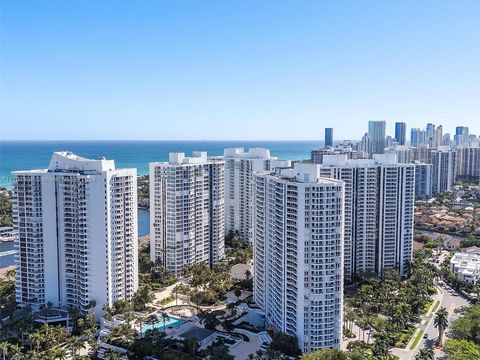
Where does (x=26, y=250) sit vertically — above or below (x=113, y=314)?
above

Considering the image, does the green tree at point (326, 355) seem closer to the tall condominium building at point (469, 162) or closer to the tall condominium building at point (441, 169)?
the tall condominium building at point (441, 169)

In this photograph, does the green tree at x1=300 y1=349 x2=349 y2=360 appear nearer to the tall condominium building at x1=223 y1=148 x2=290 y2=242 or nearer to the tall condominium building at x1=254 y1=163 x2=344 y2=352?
the tall condominium building at x1=254 y1=163 x2=344 y2=352

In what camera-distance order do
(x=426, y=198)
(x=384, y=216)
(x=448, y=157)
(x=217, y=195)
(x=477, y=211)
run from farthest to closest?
(x=448, y=157) → (x=426, y=198) → (x=477, y=211) → (x=217, y=195) → (x=384, y=216)

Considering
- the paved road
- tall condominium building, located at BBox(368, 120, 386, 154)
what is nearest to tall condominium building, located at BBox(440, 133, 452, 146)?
tall condominium building, located at BBox(368, 120, 386, 154)

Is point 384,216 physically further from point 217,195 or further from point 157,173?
point 157,173

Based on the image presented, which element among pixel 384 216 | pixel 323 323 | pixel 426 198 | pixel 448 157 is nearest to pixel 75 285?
pixel 323 323

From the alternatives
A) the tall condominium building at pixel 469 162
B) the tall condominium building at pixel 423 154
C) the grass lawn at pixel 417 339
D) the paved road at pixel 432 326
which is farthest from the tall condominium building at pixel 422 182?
the grass lawn at pixel 417 339
